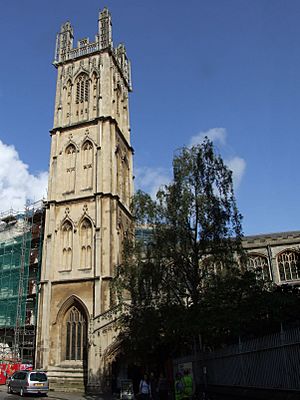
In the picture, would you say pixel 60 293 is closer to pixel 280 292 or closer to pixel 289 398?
pixel 280 292

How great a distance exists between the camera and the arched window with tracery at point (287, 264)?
3653 centimetres

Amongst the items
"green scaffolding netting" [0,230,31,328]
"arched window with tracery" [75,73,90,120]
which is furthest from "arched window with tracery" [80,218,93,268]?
"arched window with tracery" [75,73,90,120]

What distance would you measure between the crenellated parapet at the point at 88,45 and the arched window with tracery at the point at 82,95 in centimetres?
263

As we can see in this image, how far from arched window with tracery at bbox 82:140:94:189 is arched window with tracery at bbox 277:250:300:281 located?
716 inches

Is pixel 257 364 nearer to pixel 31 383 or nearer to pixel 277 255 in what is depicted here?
pixel 31 383

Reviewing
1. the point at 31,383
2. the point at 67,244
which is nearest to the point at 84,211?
the point at 67,244

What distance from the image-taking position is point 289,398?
10945mm

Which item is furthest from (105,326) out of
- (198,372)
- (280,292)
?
(280,292)

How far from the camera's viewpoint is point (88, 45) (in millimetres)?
39594

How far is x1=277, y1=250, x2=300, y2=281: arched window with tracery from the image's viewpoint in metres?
36.5

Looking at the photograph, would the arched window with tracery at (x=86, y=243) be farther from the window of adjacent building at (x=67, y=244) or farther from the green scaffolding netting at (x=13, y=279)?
the green scaffolding netting at (x=13, y=279)

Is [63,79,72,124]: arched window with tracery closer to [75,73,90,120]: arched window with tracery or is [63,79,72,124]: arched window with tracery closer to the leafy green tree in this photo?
[75,73,90,120]: arched window with tracery

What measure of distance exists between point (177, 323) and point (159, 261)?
4.10m

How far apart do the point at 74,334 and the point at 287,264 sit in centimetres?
1963
